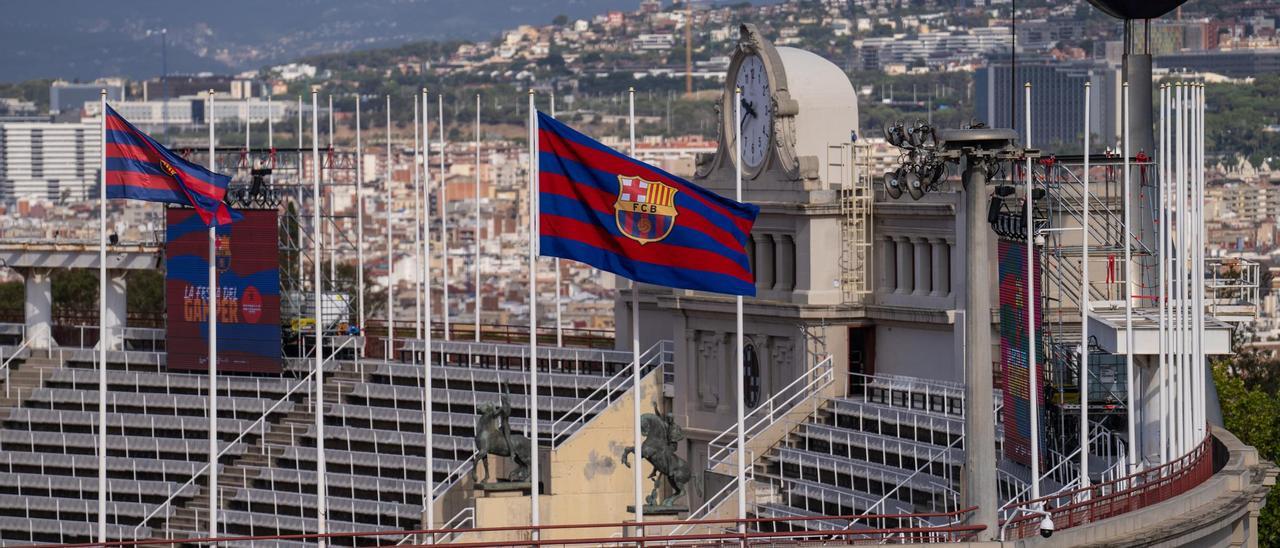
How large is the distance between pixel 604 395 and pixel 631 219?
784 inches

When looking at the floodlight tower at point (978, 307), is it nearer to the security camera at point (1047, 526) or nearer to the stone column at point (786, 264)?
the security camera at point (1047, 526)

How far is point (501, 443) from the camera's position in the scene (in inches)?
2077

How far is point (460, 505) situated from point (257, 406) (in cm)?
986

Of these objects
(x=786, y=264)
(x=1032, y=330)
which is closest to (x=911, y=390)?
(x=786, y=264)

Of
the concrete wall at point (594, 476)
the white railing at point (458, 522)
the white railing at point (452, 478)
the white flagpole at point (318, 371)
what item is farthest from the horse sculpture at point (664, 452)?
the white railing at point (452, 478)

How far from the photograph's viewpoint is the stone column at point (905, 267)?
181ft

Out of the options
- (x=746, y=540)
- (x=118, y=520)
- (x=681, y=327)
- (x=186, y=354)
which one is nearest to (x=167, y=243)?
(x=186, y=354)

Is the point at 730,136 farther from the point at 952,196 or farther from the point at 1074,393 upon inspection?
the point at 1074,393

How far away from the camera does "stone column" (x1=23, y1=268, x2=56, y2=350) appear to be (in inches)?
2810

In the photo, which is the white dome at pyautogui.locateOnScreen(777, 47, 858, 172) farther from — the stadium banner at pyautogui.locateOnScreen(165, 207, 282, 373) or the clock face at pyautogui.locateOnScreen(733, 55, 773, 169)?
the stadium banner at pyautogui.locateOnScreen(165, 207, 282, 373)

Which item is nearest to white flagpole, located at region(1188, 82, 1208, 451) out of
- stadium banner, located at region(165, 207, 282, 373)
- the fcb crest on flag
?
the fcb crest on flag

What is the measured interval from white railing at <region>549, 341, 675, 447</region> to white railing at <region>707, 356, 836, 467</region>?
2694mm

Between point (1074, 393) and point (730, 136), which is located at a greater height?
point (730, 136)

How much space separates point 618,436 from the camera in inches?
2231
